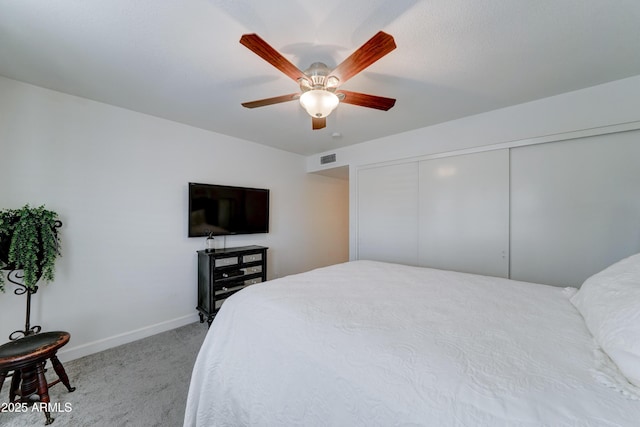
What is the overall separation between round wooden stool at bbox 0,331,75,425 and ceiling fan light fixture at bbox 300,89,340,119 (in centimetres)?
235

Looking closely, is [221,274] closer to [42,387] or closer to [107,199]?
[107,199]

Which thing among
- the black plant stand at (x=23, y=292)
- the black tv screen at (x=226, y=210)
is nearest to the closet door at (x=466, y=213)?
the black tv screen at (x=226, y=210)

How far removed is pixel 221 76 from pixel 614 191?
3.38 meters

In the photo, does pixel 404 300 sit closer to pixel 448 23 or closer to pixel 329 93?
pixel 329 93

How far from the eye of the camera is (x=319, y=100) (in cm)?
155

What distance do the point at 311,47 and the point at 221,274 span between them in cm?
249

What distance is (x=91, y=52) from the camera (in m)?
1.59

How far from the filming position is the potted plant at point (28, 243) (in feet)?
5.55

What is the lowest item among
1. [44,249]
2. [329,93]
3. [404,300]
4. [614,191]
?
[404,300]

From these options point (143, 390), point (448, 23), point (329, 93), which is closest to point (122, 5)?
point (329, 93)

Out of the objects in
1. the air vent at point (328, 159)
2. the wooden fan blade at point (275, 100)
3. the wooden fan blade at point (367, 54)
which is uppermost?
the air vent at point (328, 159)

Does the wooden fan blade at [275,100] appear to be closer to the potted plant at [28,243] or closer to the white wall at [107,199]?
the white wall at [107,199]

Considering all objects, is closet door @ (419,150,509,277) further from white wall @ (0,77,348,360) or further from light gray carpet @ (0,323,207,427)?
light gray carpet @ (0,323,207,427)

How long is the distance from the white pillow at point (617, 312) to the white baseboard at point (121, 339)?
3438 mm
